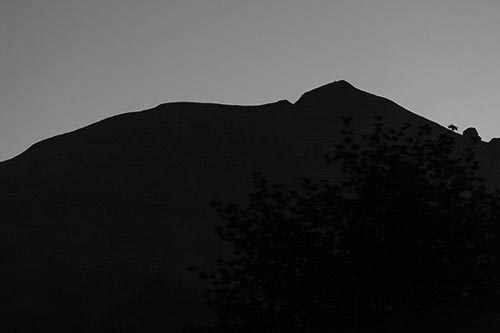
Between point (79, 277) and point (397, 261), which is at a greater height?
point (397, 261)

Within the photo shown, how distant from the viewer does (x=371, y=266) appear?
77.5 ft

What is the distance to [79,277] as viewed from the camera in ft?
547

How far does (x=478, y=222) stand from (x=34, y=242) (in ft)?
544

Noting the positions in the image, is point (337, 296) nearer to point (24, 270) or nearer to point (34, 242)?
point (24, 270)

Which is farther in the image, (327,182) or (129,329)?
(129,329)

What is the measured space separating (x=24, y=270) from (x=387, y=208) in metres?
153

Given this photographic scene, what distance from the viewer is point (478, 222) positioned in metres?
25.3

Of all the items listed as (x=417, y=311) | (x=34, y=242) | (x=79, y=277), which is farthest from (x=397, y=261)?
(x=34, y=242)

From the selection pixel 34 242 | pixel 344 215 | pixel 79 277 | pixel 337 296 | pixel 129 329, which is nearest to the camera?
pixel 337 296

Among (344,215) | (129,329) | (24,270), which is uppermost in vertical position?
(344,215)

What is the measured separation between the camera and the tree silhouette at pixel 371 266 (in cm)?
2359

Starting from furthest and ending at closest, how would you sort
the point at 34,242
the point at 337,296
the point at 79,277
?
the point at 34,242
the point at 79,277
the point at 337,296

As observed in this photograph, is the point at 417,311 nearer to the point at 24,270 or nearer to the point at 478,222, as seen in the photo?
the point at 478,222

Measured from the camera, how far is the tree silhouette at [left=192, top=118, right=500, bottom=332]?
23.6 m
